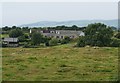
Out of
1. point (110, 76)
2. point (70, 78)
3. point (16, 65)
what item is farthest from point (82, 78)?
point (16, 65)

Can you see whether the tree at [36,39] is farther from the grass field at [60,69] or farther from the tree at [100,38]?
the grass field at [60,69]

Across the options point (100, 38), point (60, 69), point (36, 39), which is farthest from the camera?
point (36, 39)

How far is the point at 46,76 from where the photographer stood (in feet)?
15.6

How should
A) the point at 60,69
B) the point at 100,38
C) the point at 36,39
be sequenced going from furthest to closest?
the point at 36,39, the point at 100,38, the point at 60,69

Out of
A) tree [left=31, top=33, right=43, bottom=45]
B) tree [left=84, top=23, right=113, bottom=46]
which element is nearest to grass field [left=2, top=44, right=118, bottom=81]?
tree [left=84, top=23, right=113, bottom=46]

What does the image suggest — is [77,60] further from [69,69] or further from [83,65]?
[69,69]

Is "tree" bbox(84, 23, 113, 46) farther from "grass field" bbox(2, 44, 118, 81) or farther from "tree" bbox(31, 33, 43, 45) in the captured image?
"grass field" bbox(2, 44, 118, 81)

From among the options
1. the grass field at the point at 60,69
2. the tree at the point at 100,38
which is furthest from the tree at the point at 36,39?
the grass field at the point at 60,69

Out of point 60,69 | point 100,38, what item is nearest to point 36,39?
point 100,38

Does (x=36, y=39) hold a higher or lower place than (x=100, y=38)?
lower

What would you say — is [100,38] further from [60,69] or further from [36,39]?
[60,69]

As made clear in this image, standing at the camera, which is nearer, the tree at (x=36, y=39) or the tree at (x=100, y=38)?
the tree at (x=100, y=38)

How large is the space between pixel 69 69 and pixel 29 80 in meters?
1.21

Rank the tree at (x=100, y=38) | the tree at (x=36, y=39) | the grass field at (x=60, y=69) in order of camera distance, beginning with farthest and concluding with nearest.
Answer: the tree at (x=36, y=39), the tree at (x=100, y=38), the grass field at (x=60, y=69)
